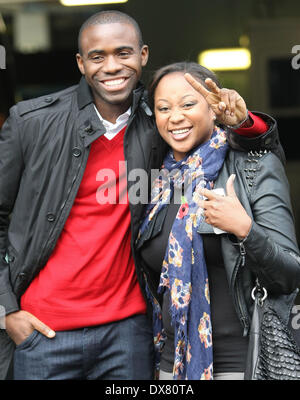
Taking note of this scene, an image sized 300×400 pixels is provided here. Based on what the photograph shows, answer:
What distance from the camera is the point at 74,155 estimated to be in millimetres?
2768

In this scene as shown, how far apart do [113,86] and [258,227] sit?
0.89 meters

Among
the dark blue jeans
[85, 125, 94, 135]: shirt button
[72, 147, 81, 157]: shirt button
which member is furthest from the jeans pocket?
[85, 125, 94, 135]: shirt button

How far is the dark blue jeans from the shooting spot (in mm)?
2734

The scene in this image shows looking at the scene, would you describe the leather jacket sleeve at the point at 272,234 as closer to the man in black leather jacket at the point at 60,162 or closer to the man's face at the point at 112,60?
the man in black leather jacket at the point at 60,162

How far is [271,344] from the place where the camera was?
7.90 ft

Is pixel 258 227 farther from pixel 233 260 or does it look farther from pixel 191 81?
pixel 191 81

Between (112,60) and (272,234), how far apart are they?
981 mm

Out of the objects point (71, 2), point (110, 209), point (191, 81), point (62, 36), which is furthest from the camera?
point (62, 36)

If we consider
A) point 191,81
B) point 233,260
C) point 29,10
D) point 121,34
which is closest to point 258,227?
point 233,260

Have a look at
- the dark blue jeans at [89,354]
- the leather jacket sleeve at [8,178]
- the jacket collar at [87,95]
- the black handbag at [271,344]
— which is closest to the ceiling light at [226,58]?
the jacket collar at [87,95]

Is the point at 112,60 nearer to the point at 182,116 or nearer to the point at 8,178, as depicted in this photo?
the point at 182,116

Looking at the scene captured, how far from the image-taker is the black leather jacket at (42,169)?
276 centimetres

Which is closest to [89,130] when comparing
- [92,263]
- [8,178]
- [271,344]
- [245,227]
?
[8,178]

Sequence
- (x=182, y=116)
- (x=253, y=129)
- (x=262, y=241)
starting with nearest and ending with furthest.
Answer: (x=262, y=241), (x=253, y=129), (x=182, y=116)
